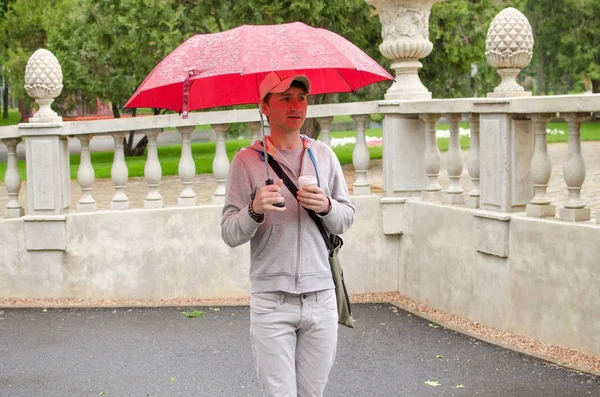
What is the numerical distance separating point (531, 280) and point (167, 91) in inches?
160

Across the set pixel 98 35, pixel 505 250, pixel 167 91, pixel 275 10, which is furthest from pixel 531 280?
pixel 98 35

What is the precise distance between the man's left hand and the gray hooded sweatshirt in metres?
Answer: 0.09

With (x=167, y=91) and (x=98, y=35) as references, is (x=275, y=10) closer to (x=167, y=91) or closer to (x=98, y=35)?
(x=98, y=35)

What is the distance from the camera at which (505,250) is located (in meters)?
8.05

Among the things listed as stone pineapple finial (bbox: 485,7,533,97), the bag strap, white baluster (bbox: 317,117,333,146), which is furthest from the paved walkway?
the bag strap

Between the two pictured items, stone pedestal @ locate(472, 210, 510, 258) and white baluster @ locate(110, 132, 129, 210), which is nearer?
stone pedestal @ locate(472, 210, 510, 258)

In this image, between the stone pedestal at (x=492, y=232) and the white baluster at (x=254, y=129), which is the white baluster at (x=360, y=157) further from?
the stone pedestal at (x=492, y=232)

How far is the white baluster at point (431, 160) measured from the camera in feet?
30.7

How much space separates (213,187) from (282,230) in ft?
34.4

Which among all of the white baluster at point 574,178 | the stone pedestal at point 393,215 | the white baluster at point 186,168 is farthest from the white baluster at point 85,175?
the white baluster at point 574,178

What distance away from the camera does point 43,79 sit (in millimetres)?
9789

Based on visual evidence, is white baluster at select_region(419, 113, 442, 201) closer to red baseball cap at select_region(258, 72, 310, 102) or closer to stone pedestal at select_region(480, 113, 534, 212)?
stone pedestal at select_region(480, 113, 534, 212)

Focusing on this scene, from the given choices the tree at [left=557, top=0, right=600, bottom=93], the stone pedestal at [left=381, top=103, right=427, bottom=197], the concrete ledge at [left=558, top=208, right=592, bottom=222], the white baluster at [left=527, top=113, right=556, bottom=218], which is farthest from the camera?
the tree at [left=557, top=0, right=600, bottom=93]

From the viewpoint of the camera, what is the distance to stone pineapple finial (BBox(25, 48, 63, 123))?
32.1 ft
